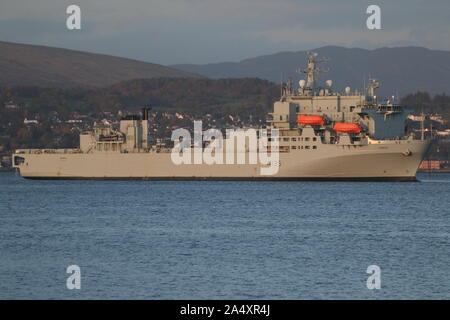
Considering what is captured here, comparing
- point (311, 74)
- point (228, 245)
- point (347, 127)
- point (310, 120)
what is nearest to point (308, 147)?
point (310, 120)

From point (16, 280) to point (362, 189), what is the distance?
136 ft

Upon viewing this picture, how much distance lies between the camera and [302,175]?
236 feet

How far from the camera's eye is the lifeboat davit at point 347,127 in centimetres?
7019

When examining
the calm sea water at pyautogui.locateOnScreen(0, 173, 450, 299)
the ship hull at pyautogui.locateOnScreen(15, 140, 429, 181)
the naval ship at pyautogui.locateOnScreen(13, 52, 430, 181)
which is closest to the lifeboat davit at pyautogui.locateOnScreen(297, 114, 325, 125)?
the naval ship at pyautogui.locateOnScreen(13, 52, 430, 181)

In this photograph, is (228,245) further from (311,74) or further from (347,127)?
(311,74)

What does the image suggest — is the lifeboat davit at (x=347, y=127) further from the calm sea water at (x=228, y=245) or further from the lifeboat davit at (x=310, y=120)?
the calm sea water at (x=228, y=245)

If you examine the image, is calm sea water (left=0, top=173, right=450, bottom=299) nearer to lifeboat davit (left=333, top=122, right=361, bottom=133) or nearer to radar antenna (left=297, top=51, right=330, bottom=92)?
lifeboat davit (left=333, top=122, right=361, bottom=133)

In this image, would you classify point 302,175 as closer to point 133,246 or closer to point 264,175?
point 264,175

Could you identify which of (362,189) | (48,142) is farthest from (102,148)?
(48,142)

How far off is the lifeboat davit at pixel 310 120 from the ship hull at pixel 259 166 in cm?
238

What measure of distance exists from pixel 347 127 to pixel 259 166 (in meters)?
8.11

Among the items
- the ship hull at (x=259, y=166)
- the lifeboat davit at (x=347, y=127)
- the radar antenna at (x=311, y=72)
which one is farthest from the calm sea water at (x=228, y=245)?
the radar antenna at (x=311, y=72)

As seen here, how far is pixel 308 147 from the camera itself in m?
70.6

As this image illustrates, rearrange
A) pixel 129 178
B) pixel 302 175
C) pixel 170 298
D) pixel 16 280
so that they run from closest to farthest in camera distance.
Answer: pixel 170 298 < pixel 16 280 < pixel 302 175 < pixel 129 178
